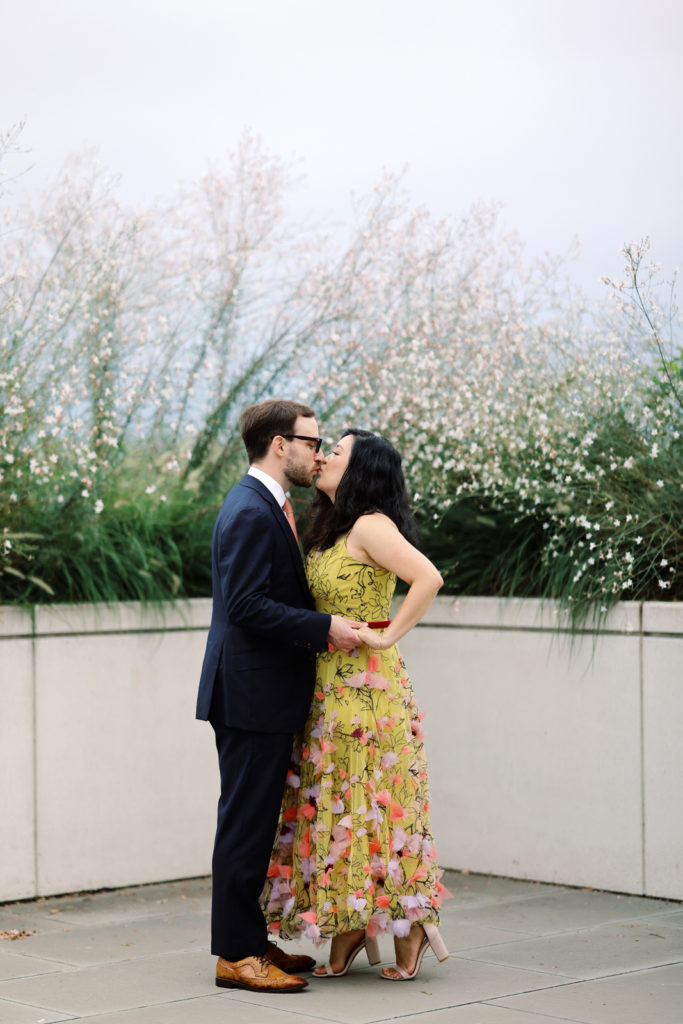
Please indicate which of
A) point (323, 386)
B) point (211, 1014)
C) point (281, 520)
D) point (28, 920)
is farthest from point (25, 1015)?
point (323, 386)

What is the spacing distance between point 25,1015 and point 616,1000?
1.89 meters

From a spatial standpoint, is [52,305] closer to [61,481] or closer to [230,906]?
[61,481]

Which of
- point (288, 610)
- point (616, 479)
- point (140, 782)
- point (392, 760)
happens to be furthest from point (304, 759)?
point (616, 479)

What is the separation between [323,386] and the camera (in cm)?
768

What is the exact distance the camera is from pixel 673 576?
617cm

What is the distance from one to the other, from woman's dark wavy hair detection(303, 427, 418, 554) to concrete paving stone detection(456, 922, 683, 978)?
1.63m

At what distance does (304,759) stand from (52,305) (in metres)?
3.38

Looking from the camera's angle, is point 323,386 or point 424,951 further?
point 323,386

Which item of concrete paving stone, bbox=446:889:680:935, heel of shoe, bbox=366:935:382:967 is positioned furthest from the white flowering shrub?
heel of shoe, bbox=366:935:382:967

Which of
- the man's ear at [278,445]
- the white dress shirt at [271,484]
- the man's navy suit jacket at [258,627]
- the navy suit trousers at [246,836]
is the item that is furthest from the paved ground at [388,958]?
the man's ear at [278,445]

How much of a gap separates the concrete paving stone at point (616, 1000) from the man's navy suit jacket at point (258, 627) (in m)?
1.18

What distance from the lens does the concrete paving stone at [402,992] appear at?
13.9 ft

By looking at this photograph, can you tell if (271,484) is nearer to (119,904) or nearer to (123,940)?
(123,940)

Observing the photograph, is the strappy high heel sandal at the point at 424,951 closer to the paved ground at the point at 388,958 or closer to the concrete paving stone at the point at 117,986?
the paved ground at the point at 388,958
